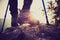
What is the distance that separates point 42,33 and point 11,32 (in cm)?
76

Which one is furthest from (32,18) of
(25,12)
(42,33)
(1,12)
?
(1,12)

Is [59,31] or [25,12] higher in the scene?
[25,12]

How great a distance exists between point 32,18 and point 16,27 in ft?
1.80

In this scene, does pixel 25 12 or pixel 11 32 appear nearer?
pixel 11 32

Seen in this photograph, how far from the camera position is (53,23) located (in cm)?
564

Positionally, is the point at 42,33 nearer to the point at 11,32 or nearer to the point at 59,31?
the point at 59,31

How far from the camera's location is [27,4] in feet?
A: 18.4

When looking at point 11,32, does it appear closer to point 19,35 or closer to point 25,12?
point 19,35

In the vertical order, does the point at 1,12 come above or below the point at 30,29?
above

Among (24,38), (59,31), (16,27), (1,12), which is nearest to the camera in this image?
(24,38)

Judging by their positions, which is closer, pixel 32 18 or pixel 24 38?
pixel 24 38

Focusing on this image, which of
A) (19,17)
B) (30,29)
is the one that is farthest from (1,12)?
(30,29)

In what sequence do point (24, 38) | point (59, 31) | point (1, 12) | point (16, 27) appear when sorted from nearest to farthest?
point (24, 38)
point (59, 31)
point (16, 27)
point (1, 12)

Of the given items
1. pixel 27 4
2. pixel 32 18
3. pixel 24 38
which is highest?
pixel 27 4
